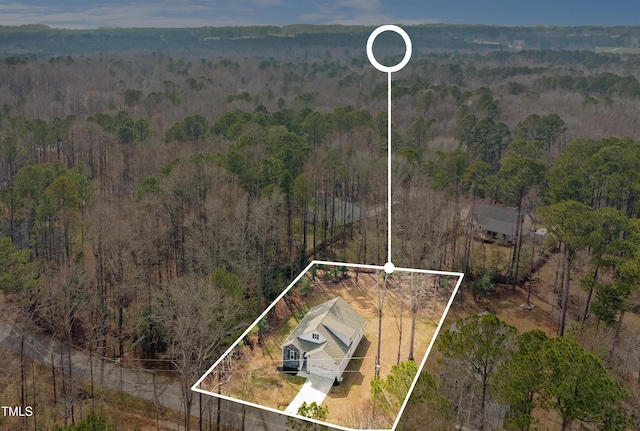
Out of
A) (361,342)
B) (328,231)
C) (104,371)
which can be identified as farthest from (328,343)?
(328,231)

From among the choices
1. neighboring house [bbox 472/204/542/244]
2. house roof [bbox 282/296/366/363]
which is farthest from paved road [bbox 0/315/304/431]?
neighboring house [bbox 472/204/542/244]

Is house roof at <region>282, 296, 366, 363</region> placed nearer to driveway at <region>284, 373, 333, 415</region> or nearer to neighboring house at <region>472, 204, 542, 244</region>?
driveway at <region>284, 373, 333, 415</region>

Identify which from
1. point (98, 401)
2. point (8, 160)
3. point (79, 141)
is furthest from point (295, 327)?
point (79, 141)

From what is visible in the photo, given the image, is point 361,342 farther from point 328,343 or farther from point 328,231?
point 328,231

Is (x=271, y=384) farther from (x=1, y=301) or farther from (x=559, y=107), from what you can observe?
(x=559, y=107)

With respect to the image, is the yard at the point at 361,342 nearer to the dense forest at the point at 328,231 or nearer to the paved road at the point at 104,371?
the dense forest at the point at 328,231

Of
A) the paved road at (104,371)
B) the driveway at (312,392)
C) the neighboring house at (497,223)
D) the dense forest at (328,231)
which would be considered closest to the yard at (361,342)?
the driveway at (312,392)
